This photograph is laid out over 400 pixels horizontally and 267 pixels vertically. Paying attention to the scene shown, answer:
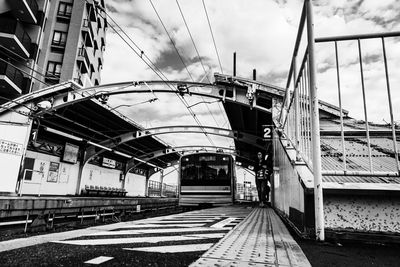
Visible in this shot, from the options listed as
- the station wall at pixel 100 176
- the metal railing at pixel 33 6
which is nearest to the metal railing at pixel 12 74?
the metal railing at pixel 33 6

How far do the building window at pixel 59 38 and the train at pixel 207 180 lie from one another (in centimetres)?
2124

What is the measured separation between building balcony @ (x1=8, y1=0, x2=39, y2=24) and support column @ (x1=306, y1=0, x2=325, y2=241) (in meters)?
22.4

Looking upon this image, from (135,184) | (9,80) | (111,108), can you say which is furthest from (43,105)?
(135,184)

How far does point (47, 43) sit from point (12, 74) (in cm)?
963

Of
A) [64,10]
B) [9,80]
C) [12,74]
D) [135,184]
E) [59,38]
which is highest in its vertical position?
[64,10]

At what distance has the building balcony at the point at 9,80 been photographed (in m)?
17.4

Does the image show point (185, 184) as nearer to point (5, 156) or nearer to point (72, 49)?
point (5, 156)

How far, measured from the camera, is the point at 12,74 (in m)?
18.5

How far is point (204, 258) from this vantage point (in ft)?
6.04

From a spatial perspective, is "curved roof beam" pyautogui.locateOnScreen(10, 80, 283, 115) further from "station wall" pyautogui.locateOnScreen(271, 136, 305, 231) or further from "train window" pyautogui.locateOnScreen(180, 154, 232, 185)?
"station wall" pyautogui.locateOnScreen(271, 136, 305, 231)

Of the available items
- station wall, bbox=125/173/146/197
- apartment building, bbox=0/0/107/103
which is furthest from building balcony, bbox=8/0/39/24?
station wall, bbox=125/173/146/197

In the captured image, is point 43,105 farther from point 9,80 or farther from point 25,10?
point 25,10

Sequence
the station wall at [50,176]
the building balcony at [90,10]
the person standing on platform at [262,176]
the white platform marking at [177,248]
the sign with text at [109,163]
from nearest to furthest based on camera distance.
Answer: the white platform marking at [177,248], the station wall at [50,176], the person standing on platform at [262,176], the sign with text at [109,163], the building balcony at [90,10]

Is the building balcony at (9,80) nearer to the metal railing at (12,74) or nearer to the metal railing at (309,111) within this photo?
the metal railing at (12,74)
